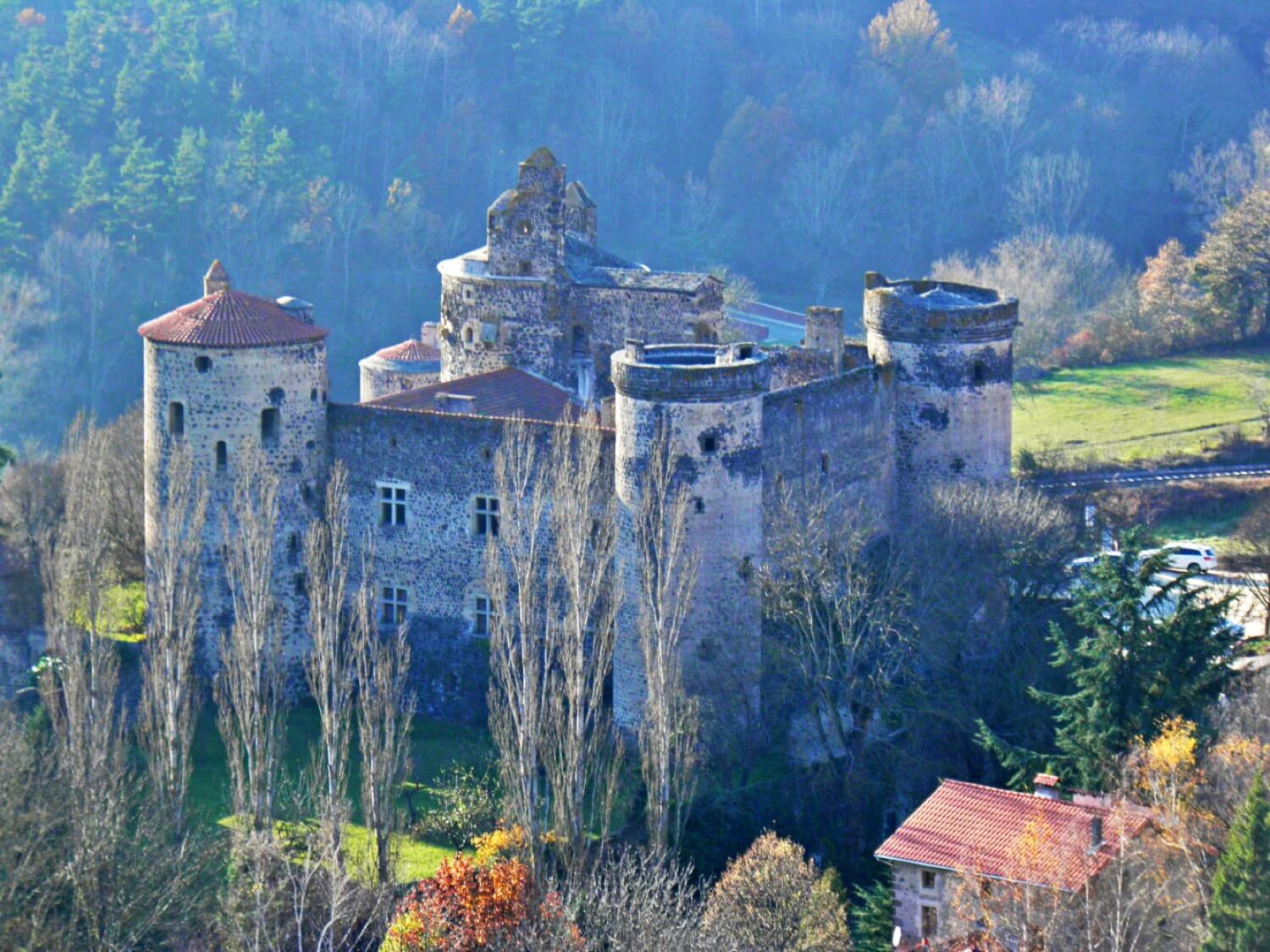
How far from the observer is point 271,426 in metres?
50.1

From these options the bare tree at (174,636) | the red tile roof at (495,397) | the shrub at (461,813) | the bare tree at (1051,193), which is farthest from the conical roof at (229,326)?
the bare tree at (1051,193)

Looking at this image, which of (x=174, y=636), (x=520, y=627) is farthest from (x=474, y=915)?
(x=174, y=636)

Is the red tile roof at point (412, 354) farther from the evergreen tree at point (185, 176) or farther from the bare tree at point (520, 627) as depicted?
the evergreen tree at point (185, 176)

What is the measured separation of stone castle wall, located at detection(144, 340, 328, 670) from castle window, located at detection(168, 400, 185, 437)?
0.25 ft

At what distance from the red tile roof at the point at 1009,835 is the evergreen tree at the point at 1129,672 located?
1.81 m

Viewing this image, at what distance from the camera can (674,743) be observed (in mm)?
44406

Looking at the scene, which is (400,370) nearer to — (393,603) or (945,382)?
(393,603)

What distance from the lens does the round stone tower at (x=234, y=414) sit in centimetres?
4953

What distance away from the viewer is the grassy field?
7175 centimetres

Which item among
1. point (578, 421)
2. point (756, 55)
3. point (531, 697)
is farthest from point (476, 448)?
point (756, 55)

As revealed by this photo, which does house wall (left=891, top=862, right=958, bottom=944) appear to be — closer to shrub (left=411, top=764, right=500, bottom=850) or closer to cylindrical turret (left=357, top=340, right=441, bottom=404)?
shrub (left=411, top=764, right=500, bottom=850)

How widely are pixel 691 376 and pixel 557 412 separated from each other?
6690 mm

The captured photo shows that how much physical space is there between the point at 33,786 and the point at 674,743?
11.1 meters

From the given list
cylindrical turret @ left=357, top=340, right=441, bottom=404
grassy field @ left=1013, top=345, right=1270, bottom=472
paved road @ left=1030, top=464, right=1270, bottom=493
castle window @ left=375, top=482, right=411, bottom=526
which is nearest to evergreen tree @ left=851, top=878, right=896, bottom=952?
castle window @ left=375, top=482, right=411, bottom=526
